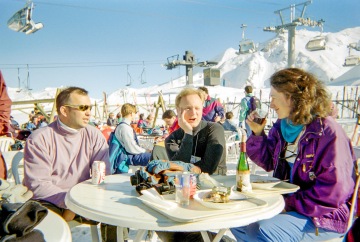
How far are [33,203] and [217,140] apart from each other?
1.59m

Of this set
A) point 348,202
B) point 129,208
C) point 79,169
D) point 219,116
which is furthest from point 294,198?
point 219,116

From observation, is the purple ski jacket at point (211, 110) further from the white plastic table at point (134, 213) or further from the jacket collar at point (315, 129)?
the white plastic table at point (134, 213)

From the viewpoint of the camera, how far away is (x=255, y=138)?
93.9 inches

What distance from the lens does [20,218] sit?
1.04 metres

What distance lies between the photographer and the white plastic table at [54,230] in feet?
3.48

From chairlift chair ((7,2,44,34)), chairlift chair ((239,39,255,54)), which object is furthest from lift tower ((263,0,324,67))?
chairlift chair ((7,2,44,34))

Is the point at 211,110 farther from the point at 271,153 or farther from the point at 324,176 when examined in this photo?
the point at 324,176

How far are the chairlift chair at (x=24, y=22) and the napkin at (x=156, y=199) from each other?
9.76 metres

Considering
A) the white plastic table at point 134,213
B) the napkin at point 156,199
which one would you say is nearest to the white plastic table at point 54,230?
the white plastic table at point 134,213

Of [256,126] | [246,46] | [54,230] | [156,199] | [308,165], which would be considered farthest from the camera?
[246,46]

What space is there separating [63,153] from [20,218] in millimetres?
1425

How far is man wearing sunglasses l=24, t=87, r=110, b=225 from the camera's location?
2.21 metres

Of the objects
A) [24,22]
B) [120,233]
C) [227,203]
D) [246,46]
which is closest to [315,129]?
[227,203]

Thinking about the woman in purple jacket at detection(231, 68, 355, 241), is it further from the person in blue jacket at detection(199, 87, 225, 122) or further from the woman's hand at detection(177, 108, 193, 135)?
the person in blue jacket at detection(199, 87, 225, 122)
